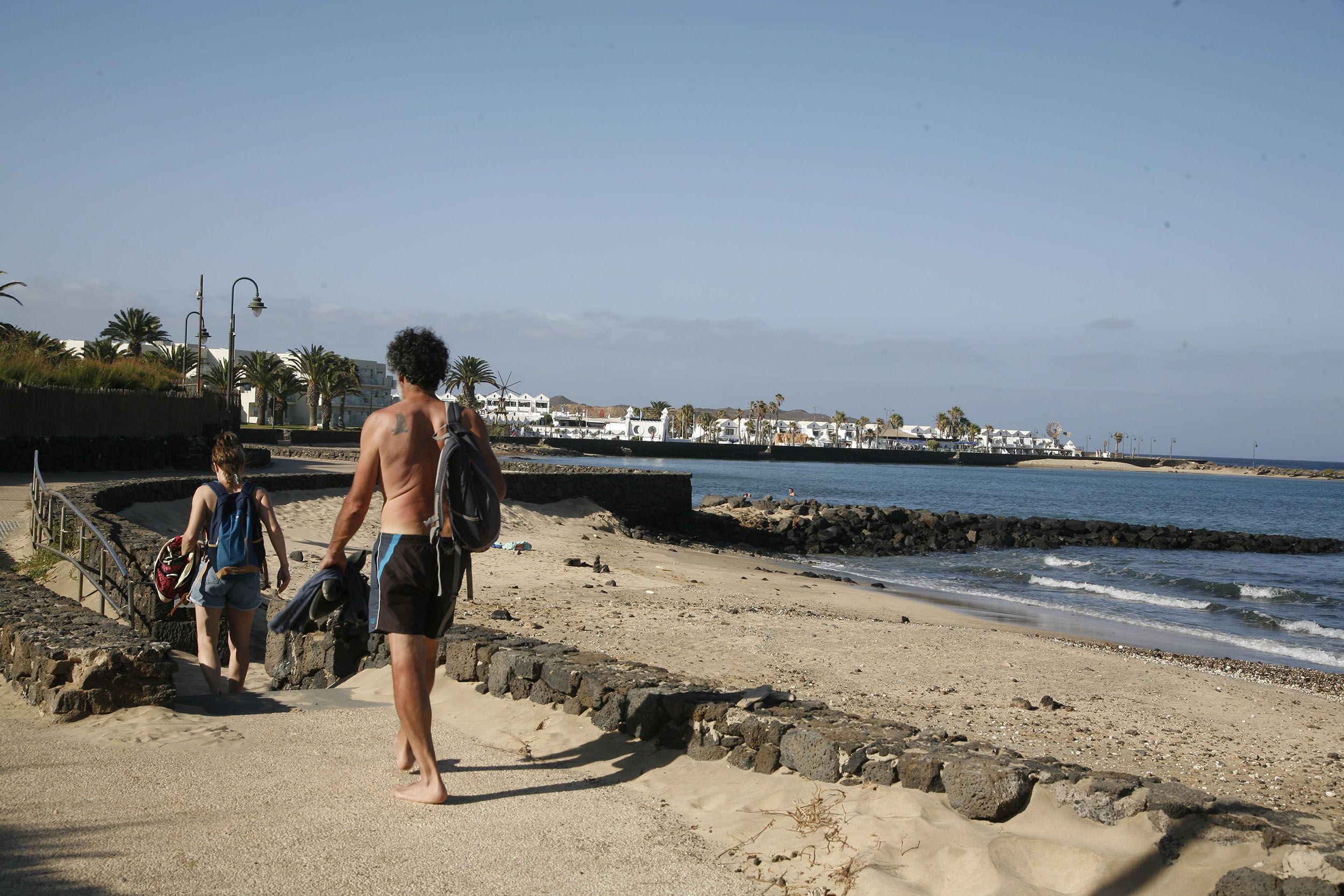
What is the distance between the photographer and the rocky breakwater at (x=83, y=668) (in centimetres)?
512


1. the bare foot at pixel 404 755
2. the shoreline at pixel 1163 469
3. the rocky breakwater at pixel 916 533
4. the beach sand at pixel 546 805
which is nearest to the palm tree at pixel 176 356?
the rocky breakwater at pixel 916 533

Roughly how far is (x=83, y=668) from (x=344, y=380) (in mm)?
75401

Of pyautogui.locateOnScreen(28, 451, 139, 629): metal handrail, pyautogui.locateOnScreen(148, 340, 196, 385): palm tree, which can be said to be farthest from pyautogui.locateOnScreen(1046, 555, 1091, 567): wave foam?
pyautogui.locateOnScreen(148, 340, 196, 385): palm tree

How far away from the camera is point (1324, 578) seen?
28.2 m

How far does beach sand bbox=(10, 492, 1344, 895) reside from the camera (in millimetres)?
3660

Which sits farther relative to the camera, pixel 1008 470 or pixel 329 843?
pixel 1008 470

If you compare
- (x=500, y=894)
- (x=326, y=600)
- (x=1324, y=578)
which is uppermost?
(x=326, y=600)

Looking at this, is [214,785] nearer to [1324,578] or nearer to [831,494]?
[1324,578]

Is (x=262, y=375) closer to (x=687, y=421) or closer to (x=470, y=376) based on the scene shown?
(x=470, y=376)

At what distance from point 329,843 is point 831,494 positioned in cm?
6078

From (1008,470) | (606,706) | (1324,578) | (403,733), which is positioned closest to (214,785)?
(403,733)

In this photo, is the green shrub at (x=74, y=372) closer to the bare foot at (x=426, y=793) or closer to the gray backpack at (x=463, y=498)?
the bare foot at (x=426, y=793)

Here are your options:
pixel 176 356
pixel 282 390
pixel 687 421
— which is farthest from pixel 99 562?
pixel 687 421

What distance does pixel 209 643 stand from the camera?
Answer: 20.5 feet
